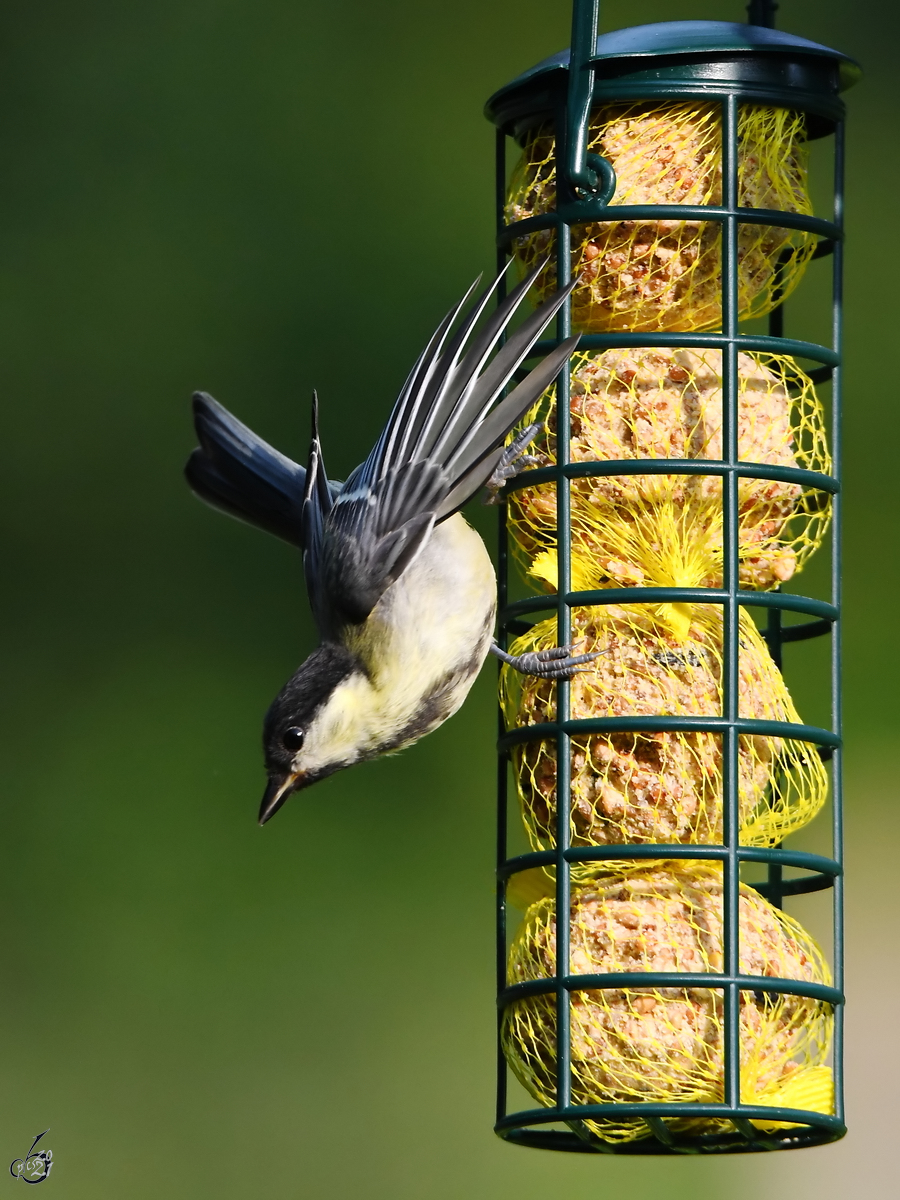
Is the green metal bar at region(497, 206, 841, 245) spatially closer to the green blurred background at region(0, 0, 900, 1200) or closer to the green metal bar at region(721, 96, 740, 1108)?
the green metal bar at region(721, 96, 740, 1108)

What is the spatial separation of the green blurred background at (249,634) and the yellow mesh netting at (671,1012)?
1839 millimetres

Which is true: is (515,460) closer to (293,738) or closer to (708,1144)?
(293,738)

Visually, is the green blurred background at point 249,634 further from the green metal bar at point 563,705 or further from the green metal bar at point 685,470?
the green metal bar at point 563,705

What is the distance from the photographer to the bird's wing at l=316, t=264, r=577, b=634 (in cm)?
373

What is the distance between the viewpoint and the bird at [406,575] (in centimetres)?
383

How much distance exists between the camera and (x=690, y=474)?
11.4ft

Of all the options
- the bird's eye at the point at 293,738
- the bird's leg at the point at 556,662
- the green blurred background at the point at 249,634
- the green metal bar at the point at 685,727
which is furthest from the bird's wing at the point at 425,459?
the green blurred background at the point at 249,634

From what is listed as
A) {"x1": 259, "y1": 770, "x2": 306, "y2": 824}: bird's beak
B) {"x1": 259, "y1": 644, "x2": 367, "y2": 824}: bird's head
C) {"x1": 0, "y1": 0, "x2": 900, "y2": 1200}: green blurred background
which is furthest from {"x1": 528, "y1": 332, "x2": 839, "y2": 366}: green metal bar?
{"x1": 0, "y1": 0, "x2": 900, "y2": 1200}: green blurred background

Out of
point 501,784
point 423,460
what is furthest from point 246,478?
point 501,784

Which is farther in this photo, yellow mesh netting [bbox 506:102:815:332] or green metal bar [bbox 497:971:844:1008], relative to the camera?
yellow mesh netting [bbox 506:102:815:332]

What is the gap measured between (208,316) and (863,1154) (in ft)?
11.0

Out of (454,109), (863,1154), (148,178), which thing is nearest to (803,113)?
(863,1154)

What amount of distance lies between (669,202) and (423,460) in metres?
0.69

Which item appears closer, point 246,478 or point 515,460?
point 515,460
